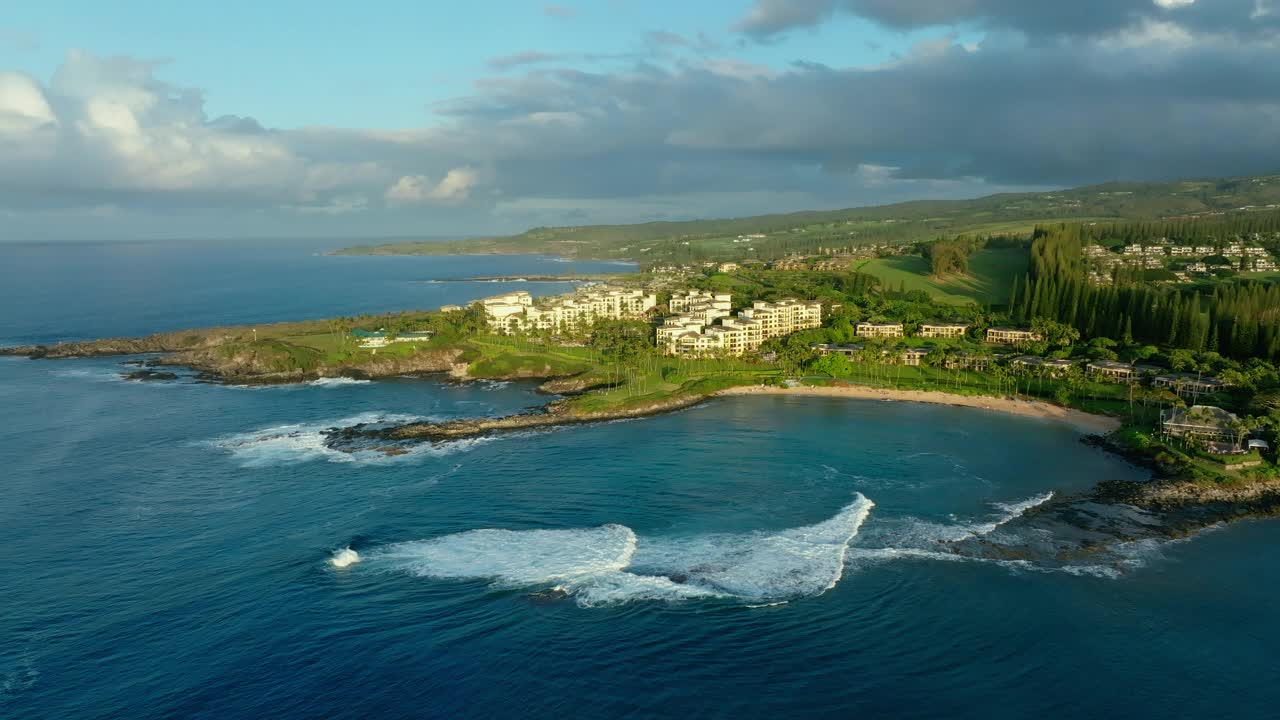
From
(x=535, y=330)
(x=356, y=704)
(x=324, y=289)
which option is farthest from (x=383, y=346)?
(x=324, y=289)

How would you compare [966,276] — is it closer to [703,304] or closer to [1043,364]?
[703,304]

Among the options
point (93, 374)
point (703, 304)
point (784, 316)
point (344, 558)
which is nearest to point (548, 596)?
point (344, 558)

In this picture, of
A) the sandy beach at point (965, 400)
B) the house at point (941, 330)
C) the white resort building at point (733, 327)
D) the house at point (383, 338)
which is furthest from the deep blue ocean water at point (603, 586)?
the house at point (383, 338)

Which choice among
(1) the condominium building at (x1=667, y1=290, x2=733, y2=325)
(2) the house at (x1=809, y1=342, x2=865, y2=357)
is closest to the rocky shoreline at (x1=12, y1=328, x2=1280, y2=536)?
(2) the house at (x1=809, y1=342, x2=865, y2=357)

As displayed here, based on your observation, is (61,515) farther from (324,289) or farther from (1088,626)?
(324,289)

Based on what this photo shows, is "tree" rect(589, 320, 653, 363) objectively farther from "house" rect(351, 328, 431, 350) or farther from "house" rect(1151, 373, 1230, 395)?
"house" rect(1151, 373, 1230, 395)
